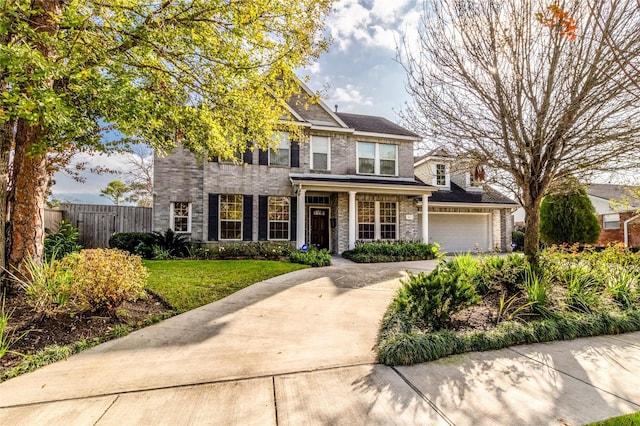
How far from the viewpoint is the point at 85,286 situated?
4.23m

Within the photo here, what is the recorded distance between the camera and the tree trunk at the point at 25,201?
5.05 meters

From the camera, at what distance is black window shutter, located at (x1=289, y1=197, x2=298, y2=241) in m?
13.7

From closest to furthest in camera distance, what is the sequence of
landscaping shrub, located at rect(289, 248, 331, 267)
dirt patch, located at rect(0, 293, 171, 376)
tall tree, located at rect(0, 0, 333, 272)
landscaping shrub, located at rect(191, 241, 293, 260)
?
dirt patch, located at rect(0, 293, 171, 376) → tall tree, located at rect(0, 0, 333, 272) → landscaping shrub, located at rect(289, 248, 331, 267) → landscaping shrub, located at rect(191, 241, 293, 260)

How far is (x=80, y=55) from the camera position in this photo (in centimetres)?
466

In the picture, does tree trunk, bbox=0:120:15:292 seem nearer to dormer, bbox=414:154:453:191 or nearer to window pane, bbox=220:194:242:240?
window pane, bbox=220:194:242:240

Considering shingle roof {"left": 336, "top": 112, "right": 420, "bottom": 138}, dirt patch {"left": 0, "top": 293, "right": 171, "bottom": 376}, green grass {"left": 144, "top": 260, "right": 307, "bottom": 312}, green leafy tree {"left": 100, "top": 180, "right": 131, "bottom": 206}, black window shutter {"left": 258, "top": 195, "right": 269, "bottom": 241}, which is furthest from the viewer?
green leafy tree {"left": 100, "top": 180, "right": 131, "bottom": 206}

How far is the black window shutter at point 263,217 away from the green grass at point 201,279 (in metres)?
3.00

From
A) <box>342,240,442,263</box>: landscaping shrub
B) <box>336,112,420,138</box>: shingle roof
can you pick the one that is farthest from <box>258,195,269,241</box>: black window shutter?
<box>336,112,420,138</box>: shingle roof

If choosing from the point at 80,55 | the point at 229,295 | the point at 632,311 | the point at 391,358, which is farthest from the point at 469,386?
the point at 80,55

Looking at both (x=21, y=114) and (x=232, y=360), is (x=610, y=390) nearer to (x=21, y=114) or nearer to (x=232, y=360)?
(x=232, y=360)

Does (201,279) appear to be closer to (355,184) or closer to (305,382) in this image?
(305,382)

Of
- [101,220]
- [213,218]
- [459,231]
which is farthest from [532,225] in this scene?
[101,220]

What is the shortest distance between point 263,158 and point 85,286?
9.92 m

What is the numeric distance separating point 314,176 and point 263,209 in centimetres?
272
